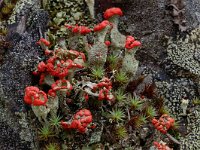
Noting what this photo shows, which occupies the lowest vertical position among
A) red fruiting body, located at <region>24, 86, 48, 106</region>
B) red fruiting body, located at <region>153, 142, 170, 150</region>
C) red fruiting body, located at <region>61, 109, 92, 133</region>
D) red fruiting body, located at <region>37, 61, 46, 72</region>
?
red fruiting body, located at <region>153, 142, 170, 150</region>

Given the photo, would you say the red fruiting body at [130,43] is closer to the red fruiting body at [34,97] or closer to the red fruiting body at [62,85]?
the red fruiting body at [62,85]

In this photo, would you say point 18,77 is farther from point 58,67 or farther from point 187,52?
point 187,52

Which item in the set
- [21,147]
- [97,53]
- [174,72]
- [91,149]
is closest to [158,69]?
[174,72]

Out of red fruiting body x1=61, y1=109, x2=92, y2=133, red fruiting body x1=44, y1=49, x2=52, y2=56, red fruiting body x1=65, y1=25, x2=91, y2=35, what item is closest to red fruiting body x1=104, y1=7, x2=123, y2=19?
red fruiting body x1=65, y1=25, x2=91, y2=35

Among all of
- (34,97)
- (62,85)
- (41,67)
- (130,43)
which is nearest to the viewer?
(34,97)

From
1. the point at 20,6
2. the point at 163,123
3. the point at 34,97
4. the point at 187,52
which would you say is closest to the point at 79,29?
the point at 20,6

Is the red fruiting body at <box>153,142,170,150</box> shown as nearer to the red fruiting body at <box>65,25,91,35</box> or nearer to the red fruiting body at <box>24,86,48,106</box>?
the red fruiting body at <box>24,86,48,106</box>

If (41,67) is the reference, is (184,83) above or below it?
below

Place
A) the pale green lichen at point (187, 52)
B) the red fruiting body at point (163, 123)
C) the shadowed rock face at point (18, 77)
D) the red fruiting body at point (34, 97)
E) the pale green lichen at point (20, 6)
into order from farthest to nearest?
the pale green lichen at point (187, 52) < the pale green lichen at point (20, 6) < the red fruiting body at point (163, 123) < the shadowed rock face at point (18, 77) < the red fruiting body at point (34, 97)

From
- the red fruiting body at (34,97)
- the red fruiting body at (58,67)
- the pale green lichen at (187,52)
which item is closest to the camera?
the red fruiting body at (34,97)

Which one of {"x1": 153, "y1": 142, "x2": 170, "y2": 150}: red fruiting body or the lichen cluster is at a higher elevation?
the lichen cluster

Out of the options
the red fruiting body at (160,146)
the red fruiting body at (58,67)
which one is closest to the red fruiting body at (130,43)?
the red fruiting body at (58,67)
